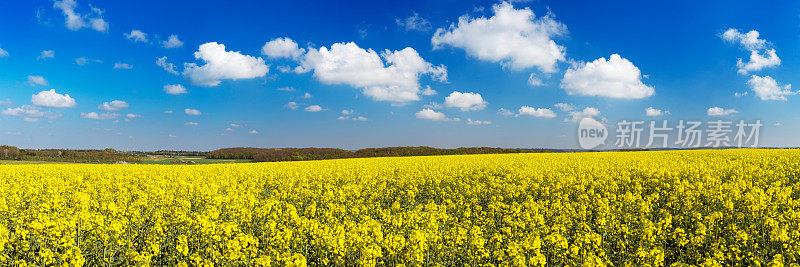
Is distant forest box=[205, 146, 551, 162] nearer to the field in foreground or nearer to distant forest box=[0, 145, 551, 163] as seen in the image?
distant forest box=[0, 145, 551, 163]

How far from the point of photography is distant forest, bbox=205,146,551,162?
58.5 metres

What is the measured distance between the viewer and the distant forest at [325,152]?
58.5 m

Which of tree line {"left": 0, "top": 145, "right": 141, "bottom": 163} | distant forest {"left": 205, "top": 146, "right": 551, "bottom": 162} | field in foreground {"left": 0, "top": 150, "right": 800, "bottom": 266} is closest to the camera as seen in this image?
field in foreground {"left": 0, "top": 150, "right": 800, "bottom": 266}

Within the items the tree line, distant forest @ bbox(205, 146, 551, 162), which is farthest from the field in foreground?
the tree line

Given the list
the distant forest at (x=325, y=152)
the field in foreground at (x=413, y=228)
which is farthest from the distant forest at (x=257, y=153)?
the field in foreground at (x=413, y=228)

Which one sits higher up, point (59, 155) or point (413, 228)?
point (413, 228)

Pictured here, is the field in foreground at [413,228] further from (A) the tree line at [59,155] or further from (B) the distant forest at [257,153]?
(A) the tree line at [59,155]

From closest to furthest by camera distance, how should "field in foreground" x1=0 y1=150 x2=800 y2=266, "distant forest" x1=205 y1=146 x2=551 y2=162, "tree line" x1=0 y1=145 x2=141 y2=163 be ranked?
"field in foreground" x1=0 y1=150 x2=800 y2=266, "tree line" x1=0 y1=145 x2=141 y2=163, "distant forest" x1=205 y1=146 x2=551 y2=162

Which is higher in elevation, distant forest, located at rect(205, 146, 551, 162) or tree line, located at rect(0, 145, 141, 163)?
distant forest, located at rect(205, 146, 551, 162)

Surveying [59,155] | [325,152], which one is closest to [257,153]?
[325,152]

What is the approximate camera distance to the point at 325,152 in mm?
60469

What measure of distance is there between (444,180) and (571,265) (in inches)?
431

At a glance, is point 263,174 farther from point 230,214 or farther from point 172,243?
point 172,243

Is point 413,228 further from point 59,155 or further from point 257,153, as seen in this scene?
point 59,155
